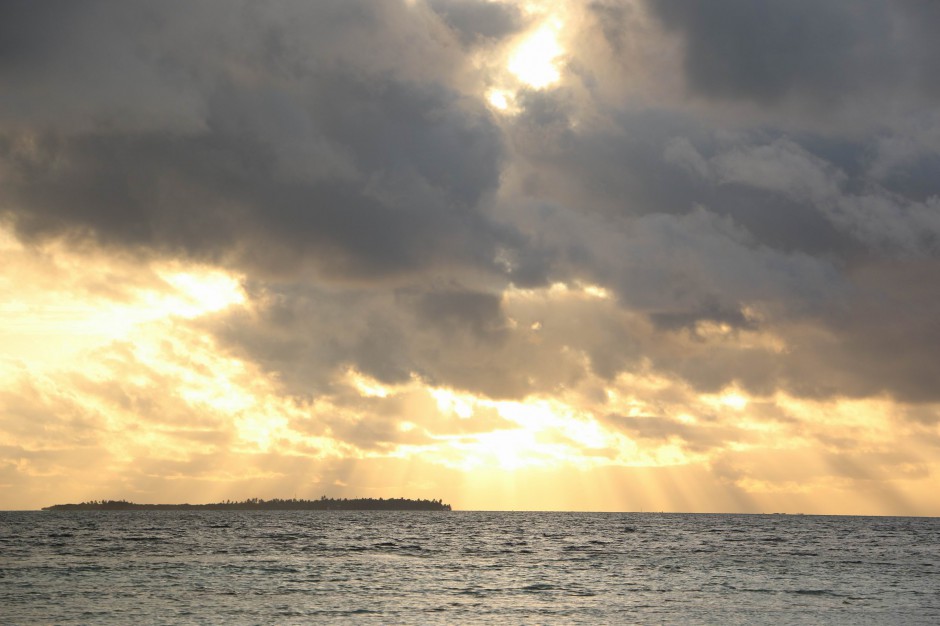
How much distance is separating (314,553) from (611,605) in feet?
197

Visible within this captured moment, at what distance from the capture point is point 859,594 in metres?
73.4

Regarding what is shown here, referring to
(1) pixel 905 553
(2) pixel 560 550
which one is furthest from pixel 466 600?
(1) pixel 905 553

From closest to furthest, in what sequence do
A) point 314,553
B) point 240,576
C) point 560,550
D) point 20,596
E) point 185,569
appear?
point 20,596, point 240,576, point 185,569, point 314,553, point 560,550

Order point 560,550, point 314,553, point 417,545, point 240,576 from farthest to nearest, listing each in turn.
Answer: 1. point 417,545
2. point 560,550
3. point 314,553
4. point 240,576

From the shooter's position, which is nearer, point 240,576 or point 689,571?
point 240,576

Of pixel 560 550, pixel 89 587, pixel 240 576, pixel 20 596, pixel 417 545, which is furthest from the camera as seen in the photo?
pixel 417 545

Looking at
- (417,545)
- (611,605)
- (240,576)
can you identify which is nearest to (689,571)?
(611,605)

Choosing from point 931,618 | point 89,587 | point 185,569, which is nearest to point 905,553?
point 931,618

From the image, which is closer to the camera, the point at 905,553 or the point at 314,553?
the point at 314,553

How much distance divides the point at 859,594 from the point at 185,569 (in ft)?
203

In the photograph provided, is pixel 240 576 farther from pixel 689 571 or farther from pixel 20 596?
pixel 689 571

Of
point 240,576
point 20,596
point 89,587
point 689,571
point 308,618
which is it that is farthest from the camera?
point 689,571

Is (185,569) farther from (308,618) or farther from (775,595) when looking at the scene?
(775,595)

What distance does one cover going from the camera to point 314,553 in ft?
377
